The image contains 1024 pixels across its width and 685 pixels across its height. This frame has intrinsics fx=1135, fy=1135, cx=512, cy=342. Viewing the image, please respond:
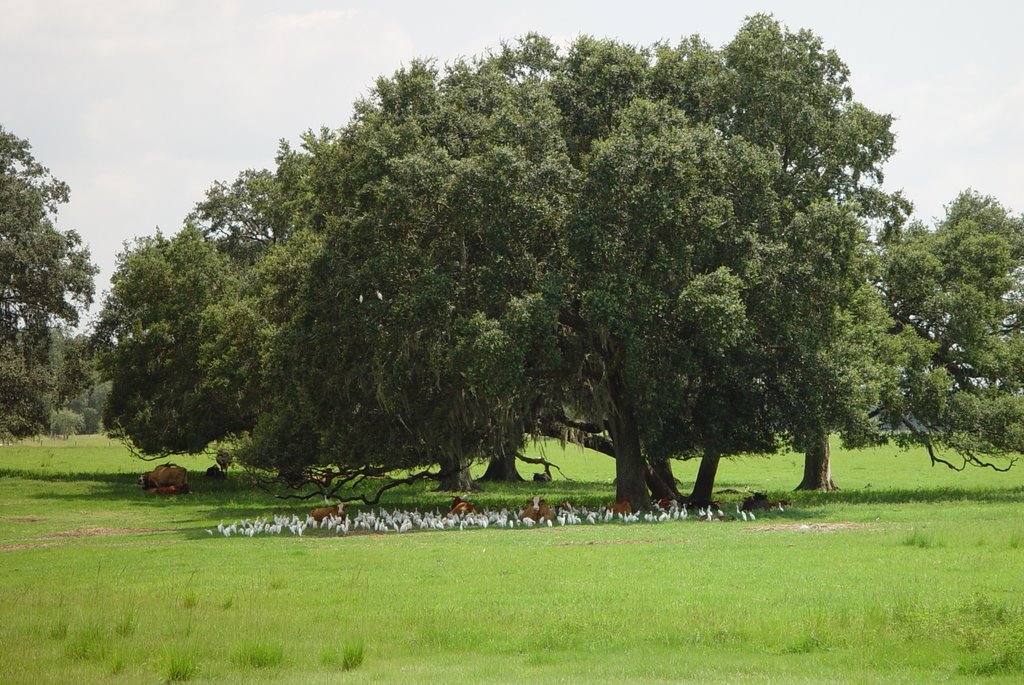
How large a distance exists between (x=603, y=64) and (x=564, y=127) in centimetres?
224

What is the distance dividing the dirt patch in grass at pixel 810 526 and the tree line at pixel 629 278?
4.49 m

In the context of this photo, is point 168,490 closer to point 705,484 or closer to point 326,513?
point 326,513

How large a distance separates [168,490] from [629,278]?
90.5 ft

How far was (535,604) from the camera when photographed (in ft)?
56.0

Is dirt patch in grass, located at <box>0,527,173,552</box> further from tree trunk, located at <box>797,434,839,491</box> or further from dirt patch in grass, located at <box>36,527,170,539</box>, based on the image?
tree trunk, located at <box>797,434,839,491</box>

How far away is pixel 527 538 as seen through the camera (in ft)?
89.1

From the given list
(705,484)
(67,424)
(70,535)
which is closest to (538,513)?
(705,484)

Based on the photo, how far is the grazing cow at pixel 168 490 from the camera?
163 ft

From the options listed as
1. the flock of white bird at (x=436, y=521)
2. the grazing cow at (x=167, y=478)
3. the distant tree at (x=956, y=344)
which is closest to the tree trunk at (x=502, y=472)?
the grazing cow at (x=167, y=478)

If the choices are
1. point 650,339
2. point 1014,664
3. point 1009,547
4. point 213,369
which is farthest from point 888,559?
point 213,369

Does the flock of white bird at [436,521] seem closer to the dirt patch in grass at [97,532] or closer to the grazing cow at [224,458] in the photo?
the dirt patch in grass at [97,532]

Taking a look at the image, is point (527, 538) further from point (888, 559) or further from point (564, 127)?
point (564, 127)

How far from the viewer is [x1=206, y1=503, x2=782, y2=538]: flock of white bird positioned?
30344mm

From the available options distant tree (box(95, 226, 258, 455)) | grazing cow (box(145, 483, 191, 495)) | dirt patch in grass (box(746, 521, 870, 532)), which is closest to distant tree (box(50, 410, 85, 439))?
distant tree (box(95, 226, 258, 455))
